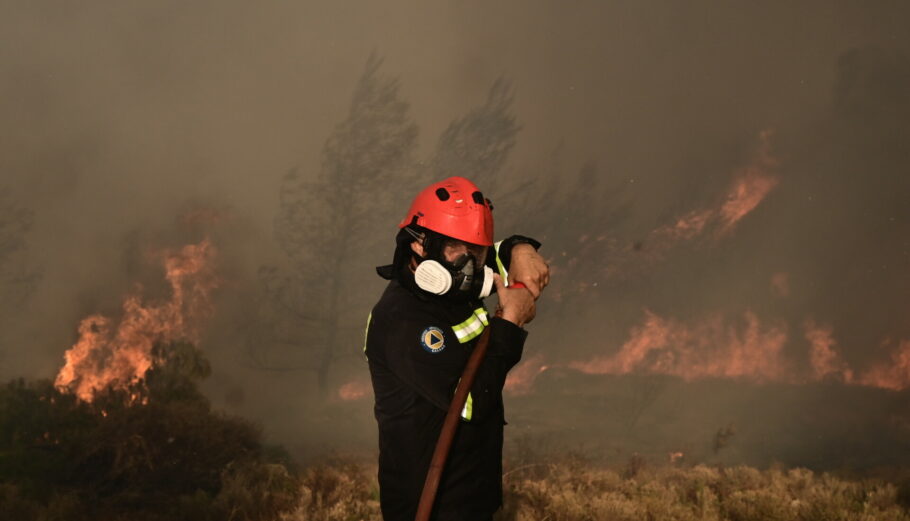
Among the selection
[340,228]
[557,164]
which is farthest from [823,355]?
[340,228]

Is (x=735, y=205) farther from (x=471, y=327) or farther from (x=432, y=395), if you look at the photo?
(x=432, y=395)

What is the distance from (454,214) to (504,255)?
513 mm

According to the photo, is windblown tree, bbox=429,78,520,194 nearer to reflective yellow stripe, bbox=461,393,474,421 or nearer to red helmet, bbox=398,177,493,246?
red helmet, bbox=398,177,493,246

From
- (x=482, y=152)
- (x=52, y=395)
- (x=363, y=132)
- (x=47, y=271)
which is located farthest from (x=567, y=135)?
(x=52, y=395)

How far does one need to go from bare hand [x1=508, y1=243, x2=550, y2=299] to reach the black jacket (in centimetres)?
25

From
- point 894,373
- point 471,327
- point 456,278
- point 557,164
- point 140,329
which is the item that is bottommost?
point 471,327

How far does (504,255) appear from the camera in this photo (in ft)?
11.2

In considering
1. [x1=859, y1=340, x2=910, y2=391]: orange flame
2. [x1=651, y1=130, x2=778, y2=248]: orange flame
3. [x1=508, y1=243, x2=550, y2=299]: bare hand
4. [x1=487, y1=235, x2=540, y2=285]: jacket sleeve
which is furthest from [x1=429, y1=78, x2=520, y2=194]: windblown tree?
[x1=508, y1=243, x2=550, y2=299]: bare hand

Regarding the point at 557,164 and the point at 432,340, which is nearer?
the point at 432,340

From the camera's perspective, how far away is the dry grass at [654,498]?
5.91m

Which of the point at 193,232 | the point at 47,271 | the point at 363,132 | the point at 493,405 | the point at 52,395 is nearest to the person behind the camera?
the point at 493,405

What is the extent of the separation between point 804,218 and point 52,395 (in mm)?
17402

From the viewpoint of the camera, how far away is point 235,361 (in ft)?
49.4

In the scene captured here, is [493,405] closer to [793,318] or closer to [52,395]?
[52,395]
